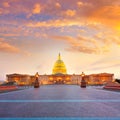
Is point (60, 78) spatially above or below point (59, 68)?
below

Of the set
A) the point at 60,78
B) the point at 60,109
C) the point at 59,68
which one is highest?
the point at 59,68

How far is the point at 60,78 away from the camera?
177 metres

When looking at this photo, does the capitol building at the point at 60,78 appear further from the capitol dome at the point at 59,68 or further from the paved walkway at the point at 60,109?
the paved walkway at the point at 60,109

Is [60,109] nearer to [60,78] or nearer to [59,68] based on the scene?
[60,78]

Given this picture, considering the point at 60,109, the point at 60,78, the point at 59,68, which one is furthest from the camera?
the point at 59,68

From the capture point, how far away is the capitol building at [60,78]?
534 ft

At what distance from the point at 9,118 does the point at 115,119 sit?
3.64m

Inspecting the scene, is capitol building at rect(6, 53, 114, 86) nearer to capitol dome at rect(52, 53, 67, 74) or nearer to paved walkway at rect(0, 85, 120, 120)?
capitol dome at rect(52, 53, 67, 74)

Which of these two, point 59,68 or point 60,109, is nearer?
point 60,109

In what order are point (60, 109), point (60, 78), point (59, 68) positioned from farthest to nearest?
1. point (59, 68)
2. point (60, 78)
3. point (60, 109)

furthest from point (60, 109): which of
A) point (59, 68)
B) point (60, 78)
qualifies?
point (59, 68)

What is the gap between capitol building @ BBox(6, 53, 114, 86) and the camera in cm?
16288

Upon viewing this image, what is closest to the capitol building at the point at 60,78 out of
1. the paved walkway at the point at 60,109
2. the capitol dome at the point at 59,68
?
the capitol dome at the point at 59,68

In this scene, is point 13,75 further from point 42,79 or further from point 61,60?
point 61,60
